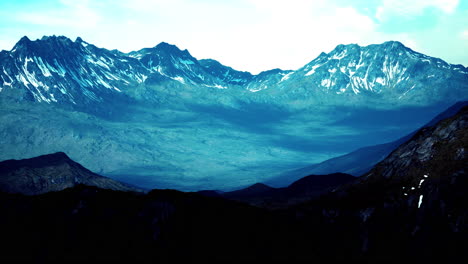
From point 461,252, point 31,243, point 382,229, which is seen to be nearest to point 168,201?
point 31,243

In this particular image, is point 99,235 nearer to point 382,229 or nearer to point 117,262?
point 117,262

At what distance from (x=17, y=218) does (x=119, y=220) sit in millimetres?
29362

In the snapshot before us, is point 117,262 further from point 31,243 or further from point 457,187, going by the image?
point 457,187

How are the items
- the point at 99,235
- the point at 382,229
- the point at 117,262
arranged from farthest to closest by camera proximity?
the point at 382,229
the point at 99,235
the point at 117,262

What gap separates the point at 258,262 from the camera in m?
181

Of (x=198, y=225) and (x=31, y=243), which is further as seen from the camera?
(x=198, y=225)

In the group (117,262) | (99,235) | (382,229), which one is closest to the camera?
(117,262)

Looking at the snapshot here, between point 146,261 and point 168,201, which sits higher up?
point 168,201

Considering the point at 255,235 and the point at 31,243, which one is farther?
the point at 255,235

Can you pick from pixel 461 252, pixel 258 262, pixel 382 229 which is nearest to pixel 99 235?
pixel 258 262

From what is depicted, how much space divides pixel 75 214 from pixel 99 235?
1020 cm

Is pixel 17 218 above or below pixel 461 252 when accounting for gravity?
above

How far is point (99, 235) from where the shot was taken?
600 feet

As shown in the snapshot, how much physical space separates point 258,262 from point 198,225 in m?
21.3
